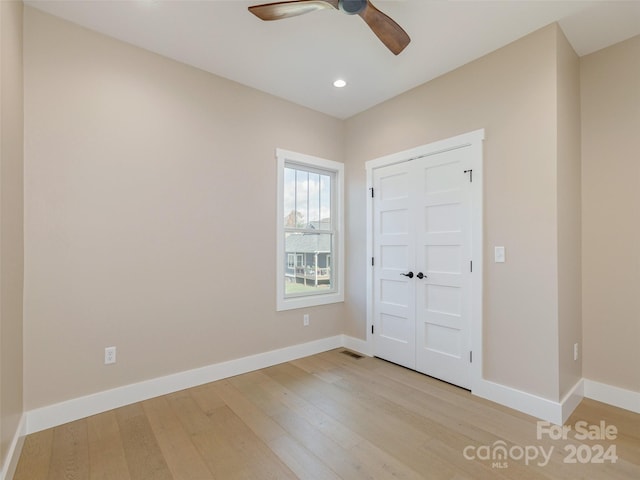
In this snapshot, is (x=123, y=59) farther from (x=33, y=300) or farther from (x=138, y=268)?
(x=33, y=300)

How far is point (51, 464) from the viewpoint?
1.79 m

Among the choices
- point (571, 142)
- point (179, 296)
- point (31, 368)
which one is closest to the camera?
Answer: point (31, 368)

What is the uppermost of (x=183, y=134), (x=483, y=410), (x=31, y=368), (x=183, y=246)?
(x=183, y=134)

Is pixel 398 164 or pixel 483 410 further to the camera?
pixel 398 164

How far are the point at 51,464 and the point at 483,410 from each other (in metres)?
2.84

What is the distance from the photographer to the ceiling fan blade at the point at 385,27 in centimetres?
189

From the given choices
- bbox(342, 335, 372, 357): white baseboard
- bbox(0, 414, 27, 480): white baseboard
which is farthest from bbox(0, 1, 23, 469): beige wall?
bbox(342, 335, 372, 357): white baseboard

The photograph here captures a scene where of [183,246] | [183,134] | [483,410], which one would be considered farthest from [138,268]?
[483,410]

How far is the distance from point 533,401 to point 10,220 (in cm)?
362

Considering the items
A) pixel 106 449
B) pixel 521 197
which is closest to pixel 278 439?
pixel 106 449

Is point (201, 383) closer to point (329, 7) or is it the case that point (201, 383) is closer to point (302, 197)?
point (302, 197)

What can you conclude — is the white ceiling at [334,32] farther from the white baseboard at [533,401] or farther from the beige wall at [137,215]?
the white baseboard at [533,401]

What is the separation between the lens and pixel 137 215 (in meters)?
2.53

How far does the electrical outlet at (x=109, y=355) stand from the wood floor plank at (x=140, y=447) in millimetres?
369
